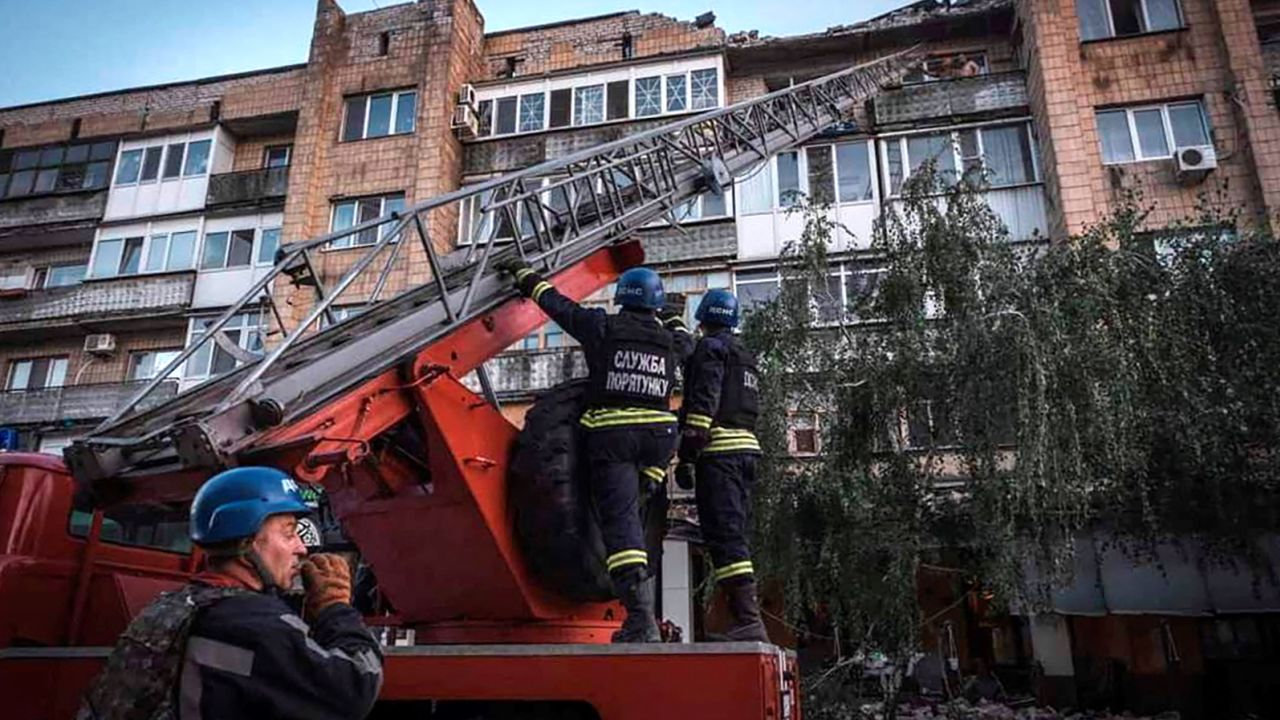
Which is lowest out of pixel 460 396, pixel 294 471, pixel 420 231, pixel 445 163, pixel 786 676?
pixel 786 676

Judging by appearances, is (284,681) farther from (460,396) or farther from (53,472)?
(53,472)

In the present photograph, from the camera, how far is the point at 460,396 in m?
4.66

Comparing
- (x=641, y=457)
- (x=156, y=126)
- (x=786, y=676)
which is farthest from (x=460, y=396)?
(x=156, y=126)

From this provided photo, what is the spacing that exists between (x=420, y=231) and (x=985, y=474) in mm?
6886

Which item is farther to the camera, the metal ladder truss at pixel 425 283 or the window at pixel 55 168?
the window at pixel 55 168

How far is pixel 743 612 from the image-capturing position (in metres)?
4.75

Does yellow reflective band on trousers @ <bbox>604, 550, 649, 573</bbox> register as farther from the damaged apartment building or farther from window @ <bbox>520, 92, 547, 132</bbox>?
window @ <bbox>520, 92, 547, 132</bbox>

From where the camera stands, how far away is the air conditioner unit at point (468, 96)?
20.3 metres

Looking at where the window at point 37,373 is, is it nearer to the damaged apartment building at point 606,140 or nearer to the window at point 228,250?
the damaged apartment building at point 606,140

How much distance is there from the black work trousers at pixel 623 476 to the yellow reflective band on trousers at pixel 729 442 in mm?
467

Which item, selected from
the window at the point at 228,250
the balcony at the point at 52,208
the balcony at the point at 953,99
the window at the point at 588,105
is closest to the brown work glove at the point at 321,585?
the balcony at the point at 953,99

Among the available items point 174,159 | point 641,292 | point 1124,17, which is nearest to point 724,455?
point 641,292

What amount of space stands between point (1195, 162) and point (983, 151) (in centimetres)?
371

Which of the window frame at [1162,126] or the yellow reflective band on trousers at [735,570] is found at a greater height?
the window frame at [1162,126]
